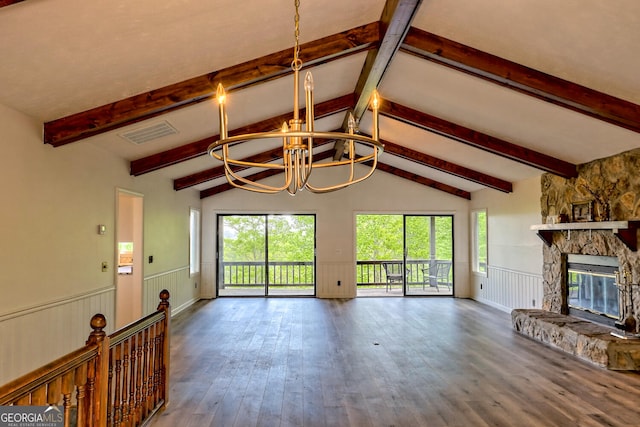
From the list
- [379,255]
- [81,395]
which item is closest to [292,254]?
[379,255]

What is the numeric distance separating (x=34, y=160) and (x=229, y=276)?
6.21m

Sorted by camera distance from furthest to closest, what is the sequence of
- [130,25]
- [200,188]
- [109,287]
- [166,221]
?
1. [200,188]
2. [166,221]
3. [109,287]
4. [130,25]

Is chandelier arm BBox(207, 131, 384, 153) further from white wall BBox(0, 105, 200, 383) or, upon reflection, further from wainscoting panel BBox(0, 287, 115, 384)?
wainscoting panel BBox(0, 287, 115, 384)

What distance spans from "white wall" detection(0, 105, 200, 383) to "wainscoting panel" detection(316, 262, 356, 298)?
16.2 ft

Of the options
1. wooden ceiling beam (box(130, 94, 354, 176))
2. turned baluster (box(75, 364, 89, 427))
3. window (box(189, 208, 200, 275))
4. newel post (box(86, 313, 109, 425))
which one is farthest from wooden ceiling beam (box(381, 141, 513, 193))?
turned baluster (box(75, 364, 89, 427))

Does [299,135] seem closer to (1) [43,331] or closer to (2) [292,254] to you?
(1) [43,331]

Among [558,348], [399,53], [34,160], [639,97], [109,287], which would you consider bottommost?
[558,348]

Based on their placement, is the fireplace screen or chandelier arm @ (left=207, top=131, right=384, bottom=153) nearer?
chandelier arm @ (left=207, top=131, right=384, bottom=153)

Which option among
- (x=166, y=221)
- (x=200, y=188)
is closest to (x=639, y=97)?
(x=166, y=221)

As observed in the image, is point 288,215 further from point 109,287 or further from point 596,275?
point 596,275

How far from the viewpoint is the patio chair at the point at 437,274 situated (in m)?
9.87

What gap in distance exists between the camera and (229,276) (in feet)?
31.6

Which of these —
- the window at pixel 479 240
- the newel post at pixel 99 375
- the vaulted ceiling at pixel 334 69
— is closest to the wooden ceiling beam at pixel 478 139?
the vaulted ceiling at pixel 334 69

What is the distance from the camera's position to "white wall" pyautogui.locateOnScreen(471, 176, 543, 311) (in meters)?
7.06
